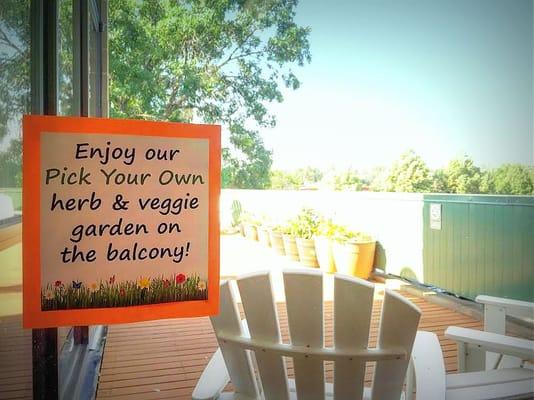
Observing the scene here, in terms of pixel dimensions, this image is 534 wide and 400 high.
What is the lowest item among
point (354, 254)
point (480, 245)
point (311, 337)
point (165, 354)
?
point (165, 354)

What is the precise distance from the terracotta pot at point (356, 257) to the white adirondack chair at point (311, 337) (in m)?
3.56

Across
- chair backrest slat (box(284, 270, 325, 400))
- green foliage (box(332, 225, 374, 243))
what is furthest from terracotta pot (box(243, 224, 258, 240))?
chair backrest slat (box(284, 270, 325, 400))

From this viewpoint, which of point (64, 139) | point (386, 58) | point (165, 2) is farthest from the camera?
point (386, 58)

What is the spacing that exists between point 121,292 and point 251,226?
756cm

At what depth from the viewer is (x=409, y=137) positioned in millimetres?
14156

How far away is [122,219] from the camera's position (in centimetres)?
42

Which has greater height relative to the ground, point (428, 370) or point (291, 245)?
point (428, 370)

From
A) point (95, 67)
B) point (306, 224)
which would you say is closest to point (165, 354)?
point (95, 67)

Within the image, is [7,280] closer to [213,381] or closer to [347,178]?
[213,381]

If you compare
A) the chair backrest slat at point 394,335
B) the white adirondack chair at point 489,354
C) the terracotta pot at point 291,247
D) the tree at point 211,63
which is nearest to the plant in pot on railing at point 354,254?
the terracotta pot at point 291,247

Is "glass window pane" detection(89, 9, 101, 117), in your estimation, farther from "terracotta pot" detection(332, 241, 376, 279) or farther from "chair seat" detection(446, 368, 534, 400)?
"terracotta pot" detection(332, 241, 376, 279)

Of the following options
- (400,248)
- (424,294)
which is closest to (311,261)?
(400,248)

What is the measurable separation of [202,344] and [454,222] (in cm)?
271

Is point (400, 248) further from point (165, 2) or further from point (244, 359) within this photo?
point (165, 2)
